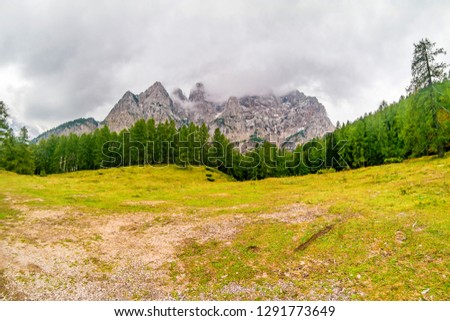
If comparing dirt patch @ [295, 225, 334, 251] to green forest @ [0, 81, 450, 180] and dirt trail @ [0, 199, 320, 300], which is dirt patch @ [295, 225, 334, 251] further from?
green forest @ [0, 81, 450, 180]

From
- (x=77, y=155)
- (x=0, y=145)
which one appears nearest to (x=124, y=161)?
(x=77, y=155)

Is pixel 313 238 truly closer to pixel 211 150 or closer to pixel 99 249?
pixel 99 249

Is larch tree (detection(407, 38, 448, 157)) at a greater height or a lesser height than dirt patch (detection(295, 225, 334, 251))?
greater

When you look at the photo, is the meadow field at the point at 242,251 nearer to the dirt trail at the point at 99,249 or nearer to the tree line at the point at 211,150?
the dirt trail at the point at 99,249

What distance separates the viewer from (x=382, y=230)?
16938 millimetres

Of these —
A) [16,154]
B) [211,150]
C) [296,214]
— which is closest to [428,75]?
[296,214]

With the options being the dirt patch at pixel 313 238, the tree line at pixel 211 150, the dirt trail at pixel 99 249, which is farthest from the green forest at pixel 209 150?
the dirt trail at pixel 99 249

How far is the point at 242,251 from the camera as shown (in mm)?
17141

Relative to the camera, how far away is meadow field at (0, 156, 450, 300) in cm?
1221

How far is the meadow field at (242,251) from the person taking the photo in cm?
1221

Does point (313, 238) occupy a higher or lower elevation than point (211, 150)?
lower

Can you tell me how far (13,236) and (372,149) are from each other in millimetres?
90583

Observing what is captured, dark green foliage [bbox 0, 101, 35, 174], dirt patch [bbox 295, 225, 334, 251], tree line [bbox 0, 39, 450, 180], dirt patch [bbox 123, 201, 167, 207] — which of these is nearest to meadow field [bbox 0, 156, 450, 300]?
dirt patch [bbox 295, 225, 334, 251]
